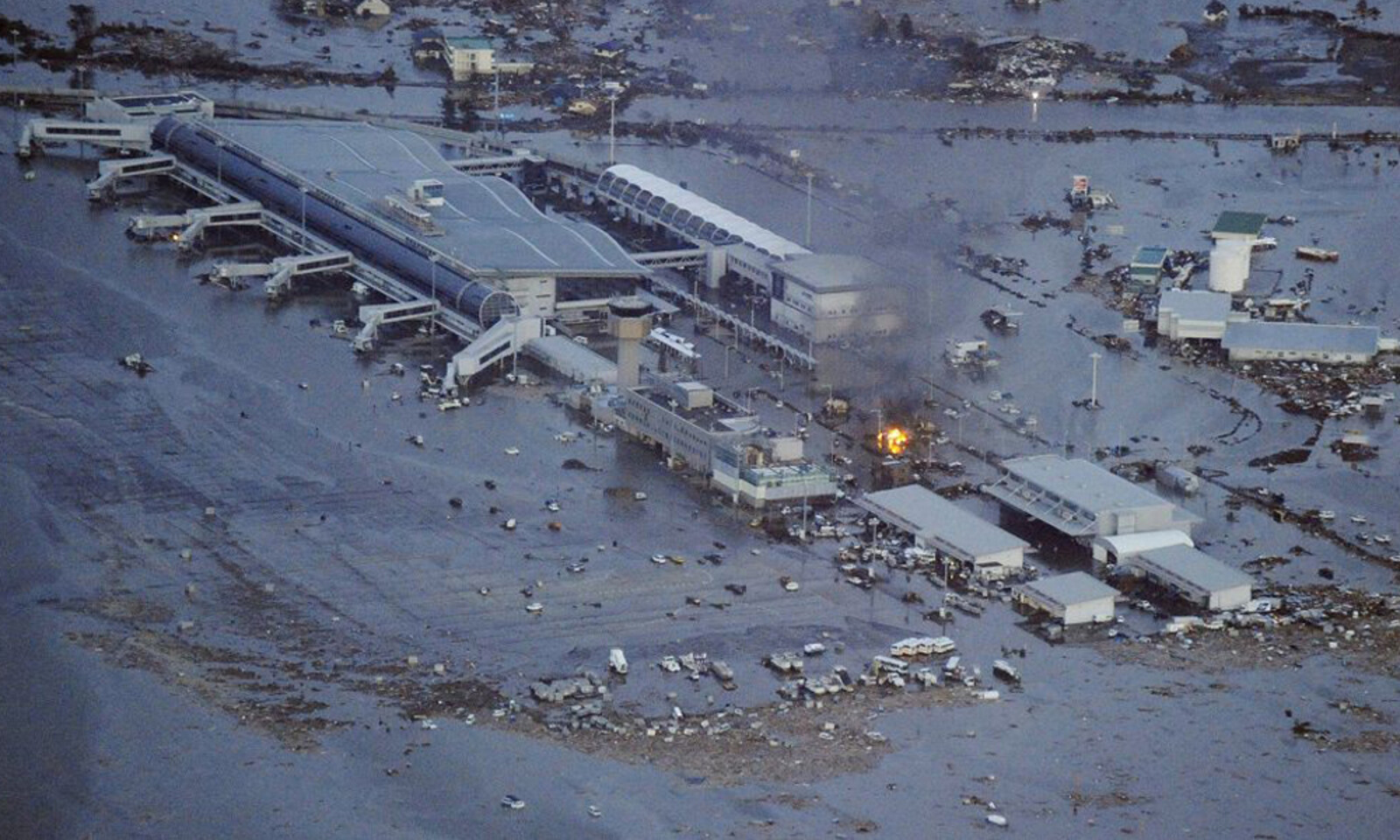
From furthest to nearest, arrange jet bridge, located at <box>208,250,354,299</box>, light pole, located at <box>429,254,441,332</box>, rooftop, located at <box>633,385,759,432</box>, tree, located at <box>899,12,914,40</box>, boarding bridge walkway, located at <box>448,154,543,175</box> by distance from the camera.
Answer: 1. tree, located at <box>899,12,914,40</box>
2. boarding bridge walkway, located at <box>448,154,543,175</box>
3. jet bridge, located at <box>208,250,354,299</box>
4. light pole, located at <box>429,254,441,332</box>
5. rooftop, located at <box>633,385,759,432</box>

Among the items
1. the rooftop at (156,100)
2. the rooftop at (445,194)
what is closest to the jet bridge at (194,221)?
the rooftop at (445,194)

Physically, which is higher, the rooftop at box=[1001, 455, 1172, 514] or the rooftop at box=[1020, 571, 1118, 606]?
the rooftop at box=[1001, 455, 1172, 514]

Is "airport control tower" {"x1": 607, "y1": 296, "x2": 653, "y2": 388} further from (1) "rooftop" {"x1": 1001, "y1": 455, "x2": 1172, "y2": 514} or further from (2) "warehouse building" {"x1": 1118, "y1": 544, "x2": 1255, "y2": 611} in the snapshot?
(2) "warehouse building" {"x1": 1118, "y1": 544, "x2": 1255, "y2": 611}

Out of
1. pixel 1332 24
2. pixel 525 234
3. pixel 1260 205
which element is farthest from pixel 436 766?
pixel 1332 24

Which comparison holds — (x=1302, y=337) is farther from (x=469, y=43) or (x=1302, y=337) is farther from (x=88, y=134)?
(x=469, y=43)

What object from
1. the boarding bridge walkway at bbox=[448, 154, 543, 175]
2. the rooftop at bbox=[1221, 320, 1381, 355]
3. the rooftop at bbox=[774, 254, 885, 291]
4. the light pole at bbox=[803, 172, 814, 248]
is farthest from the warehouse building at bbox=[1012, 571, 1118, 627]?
the boarding bridge walkway at bbox=[448, 154, 543, 175]

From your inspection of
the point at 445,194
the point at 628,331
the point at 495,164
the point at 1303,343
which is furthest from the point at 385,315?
the point at 1303,343

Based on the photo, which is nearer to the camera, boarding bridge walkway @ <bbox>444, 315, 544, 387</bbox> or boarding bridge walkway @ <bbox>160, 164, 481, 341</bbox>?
boarding bridge walkway @ <bbox>444, 315, 544, 387</bbox>
